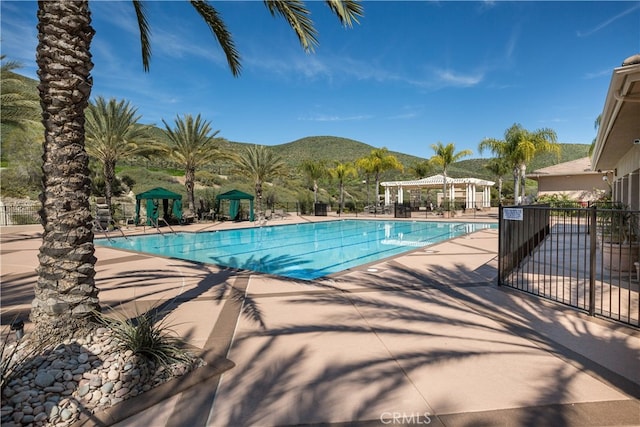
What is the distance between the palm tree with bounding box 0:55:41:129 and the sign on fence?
15.1 m

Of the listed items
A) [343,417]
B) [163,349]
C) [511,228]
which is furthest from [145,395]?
[511,228]

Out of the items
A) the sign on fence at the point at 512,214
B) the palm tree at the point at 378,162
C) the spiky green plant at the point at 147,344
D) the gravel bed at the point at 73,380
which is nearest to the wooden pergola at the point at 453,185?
the palm tree at the point at 378,162

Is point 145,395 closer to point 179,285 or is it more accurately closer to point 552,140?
point 179,285

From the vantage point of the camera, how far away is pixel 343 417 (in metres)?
2.47

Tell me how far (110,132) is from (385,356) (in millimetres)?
20006

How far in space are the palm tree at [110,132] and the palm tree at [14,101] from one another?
14.8ft

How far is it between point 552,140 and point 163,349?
25.5m

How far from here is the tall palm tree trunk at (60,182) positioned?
10.7 ft

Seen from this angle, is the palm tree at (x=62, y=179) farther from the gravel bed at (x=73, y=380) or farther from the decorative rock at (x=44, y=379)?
the decorative rock at (x=44, y=379)

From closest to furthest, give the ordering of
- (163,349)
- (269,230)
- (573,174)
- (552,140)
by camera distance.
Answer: (163,349) < (269,230) < (552,140) < (573,174)

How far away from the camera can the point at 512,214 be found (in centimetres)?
580

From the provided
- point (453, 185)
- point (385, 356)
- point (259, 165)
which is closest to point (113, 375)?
point (385, 356)

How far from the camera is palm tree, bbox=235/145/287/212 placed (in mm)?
26000

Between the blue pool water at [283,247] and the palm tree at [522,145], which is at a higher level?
the palm tree at [522,145]
